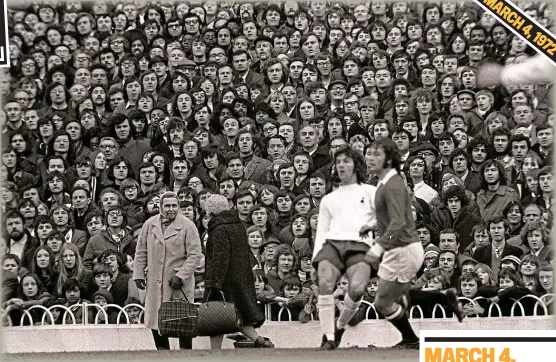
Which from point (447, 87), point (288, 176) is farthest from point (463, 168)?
point (288, 176)

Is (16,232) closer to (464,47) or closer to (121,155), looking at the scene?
(121,155)

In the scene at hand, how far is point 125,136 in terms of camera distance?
640 inches

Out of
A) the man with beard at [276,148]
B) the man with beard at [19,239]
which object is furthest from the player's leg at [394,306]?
the man with beard at [19,239]

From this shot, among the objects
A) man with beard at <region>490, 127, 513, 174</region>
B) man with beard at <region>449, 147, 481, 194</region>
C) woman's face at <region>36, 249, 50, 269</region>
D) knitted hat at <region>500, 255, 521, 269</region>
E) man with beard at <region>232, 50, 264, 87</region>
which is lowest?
knitted hat at <region>500, 255, 521, 269</region>

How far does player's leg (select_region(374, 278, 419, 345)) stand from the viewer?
13.0 meters

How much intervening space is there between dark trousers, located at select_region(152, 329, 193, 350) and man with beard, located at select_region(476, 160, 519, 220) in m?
3.48

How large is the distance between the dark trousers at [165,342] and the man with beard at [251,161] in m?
2.17

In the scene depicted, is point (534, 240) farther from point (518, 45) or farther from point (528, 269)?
point (518, 45)

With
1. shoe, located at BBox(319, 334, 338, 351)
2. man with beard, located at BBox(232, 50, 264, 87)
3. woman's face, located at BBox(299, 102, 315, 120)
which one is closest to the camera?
shoe, located at BBox(319, 334, 338, 351)

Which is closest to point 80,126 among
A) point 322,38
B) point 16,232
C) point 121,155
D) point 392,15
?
point 121,155

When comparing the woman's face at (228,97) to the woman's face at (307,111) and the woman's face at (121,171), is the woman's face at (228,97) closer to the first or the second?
the woman's face at (307,111)

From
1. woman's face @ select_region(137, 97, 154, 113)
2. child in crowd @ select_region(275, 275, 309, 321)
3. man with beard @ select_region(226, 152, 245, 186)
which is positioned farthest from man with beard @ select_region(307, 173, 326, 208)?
woman's face @ select_region(137, 97, 154, 113)

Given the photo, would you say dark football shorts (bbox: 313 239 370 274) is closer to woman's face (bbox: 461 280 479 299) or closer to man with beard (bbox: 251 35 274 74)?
woman's face (bbox: 461 280 479 299)

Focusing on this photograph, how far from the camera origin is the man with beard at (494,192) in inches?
586
